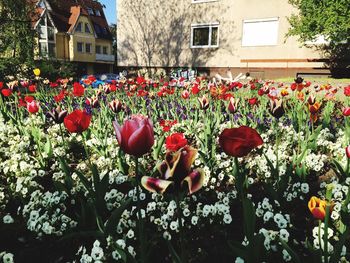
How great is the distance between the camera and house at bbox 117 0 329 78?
19375mm

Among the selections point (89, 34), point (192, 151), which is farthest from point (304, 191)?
point (89, 34)

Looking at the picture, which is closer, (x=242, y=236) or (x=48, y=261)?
(x=48, y=261)

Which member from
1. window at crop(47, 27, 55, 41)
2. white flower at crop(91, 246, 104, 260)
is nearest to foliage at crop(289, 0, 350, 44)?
white flower at crop(91, 246, 104, 260)

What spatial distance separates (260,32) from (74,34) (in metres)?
26.4

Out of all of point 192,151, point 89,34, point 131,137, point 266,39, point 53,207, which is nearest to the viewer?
point 192,151

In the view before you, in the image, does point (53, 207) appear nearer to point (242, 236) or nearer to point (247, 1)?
point (242, 236)

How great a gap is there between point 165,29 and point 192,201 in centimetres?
2169

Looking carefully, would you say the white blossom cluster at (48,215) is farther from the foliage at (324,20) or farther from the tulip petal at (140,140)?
the foliage at (324,20)

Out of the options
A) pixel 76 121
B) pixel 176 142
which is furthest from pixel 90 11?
pixel 176 142

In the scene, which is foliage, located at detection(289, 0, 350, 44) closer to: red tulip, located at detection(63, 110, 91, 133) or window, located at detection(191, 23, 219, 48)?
window, located at detection(191, 23, 219, 48)

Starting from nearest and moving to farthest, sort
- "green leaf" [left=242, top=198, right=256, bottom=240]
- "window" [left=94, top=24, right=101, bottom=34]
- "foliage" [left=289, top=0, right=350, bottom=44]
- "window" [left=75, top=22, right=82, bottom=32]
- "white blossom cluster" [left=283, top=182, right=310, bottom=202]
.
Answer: "green leaf" [left=242, top=198, right=256, bottom=240]
"white blossom cluster" [left=283, top=182, right=310, bottom=202]
"foliage" [left=289, top=0, right=350, bottom=44]
"window" [left=75, top=22, right=82, bottom=32]
"window" [left=94, top=24, right=101, bottom=34]

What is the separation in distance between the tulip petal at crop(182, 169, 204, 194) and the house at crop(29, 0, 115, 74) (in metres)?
38.2

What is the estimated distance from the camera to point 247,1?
20.2 metres

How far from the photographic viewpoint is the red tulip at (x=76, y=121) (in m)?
2.51
